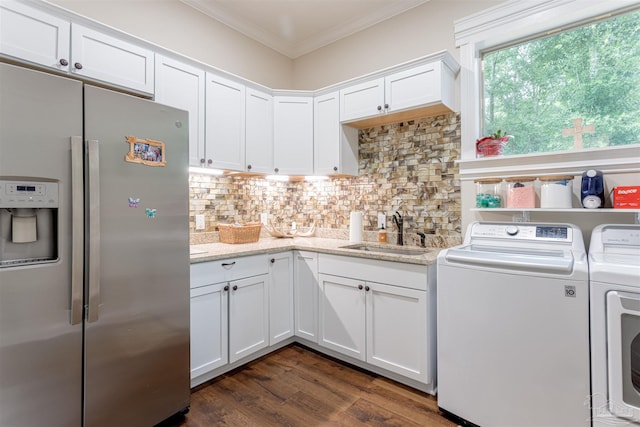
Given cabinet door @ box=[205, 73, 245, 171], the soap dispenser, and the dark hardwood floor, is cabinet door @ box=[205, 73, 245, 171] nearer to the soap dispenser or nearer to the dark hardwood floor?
the soap dispenser

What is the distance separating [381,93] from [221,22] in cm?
165

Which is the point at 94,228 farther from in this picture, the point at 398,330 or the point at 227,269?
the point at 398,330

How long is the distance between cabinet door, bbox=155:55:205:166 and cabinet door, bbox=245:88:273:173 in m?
0.45

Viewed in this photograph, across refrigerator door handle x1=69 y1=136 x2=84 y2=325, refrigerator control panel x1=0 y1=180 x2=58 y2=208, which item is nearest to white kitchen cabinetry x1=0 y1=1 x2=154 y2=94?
refrigerator door handle x1=69 y1=136 x2=84 y2=325

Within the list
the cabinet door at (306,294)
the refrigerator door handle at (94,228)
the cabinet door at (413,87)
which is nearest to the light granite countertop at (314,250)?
the cabinet door at (306,294)

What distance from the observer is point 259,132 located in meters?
2.85

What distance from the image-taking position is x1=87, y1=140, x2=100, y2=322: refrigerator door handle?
1.40 m

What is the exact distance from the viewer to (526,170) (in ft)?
6.82

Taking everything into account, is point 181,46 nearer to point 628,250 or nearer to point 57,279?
point 57,279

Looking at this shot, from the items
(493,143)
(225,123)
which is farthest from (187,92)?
(493,143)

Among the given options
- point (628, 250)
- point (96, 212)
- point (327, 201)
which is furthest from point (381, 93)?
point (96, 212)

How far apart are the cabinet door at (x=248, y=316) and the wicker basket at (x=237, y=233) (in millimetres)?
459

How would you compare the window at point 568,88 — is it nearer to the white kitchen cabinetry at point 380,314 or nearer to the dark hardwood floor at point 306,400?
the white kitchen cabinetry at point 380,314

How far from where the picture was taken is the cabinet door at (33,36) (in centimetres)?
157
